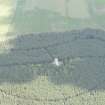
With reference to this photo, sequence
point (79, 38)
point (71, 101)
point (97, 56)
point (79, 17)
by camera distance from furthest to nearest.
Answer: point (79, 17) → point (79, 38) → point (97, 56) → point (71, 101)

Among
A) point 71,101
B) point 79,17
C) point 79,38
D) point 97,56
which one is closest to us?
point 71,101

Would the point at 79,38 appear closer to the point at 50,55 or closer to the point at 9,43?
the point at 50,55

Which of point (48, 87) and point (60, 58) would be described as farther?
point (60, 58)

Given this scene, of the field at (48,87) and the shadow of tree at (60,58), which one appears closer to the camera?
the field at (48,87)

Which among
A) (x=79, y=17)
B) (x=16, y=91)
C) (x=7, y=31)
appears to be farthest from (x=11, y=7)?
(x=16, y=91)

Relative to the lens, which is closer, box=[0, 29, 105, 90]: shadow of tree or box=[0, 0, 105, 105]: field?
box=[0, 0, 105, 105]: field

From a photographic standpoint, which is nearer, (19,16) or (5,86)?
(5,86)

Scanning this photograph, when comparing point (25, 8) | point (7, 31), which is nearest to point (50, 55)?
point (7, 31)
